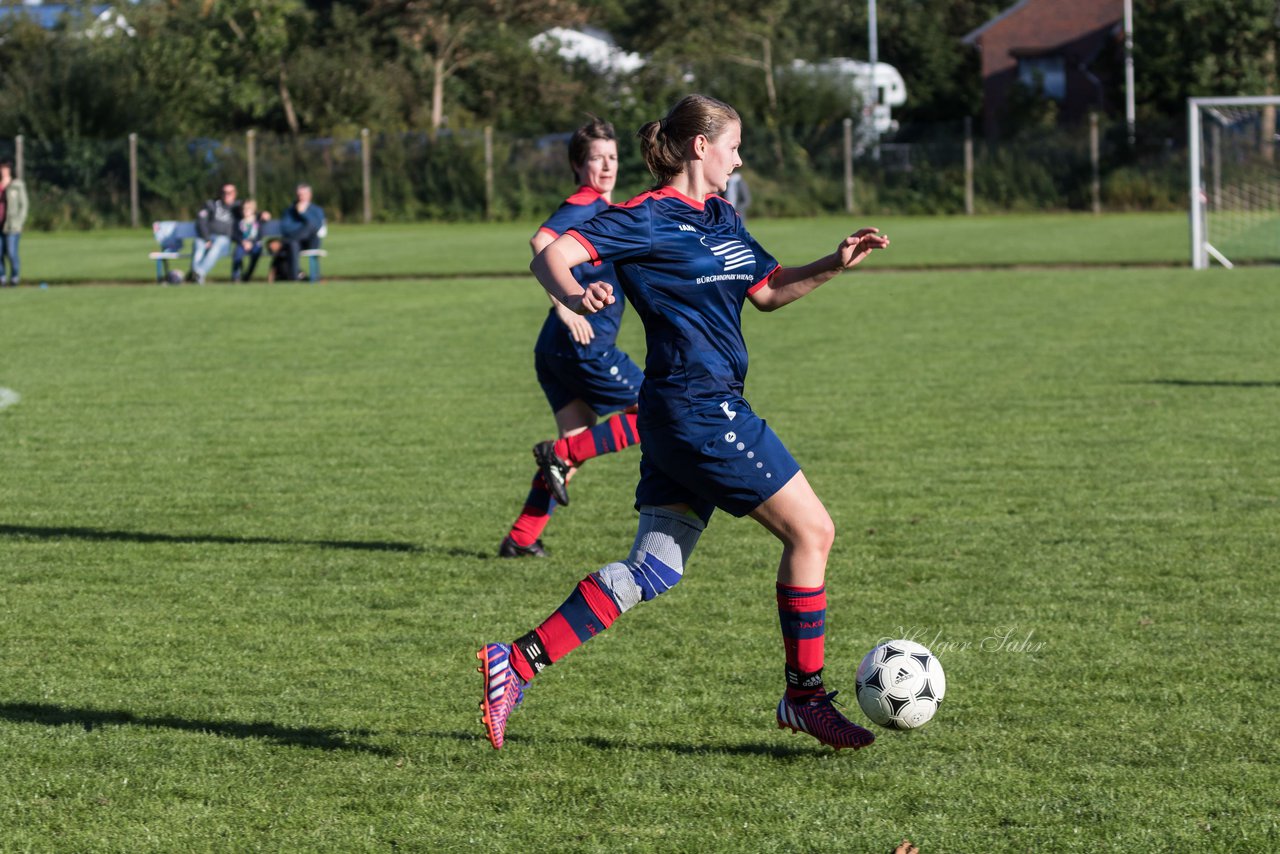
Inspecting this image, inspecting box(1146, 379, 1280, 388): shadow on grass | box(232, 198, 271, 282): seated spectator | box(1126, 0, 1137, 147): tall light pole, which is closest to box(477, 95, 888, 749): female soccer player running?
box(1146, 379, 1280, 388): shadow on grass

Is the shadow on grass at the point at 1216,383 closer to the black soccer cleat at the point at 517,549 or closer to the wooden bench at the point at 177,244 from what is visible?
the black soccer cleat at the point at 517,549

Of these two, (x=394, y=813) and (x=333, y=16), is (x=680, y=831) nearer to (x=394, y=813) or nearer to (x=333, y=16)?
(x=394, y=813)

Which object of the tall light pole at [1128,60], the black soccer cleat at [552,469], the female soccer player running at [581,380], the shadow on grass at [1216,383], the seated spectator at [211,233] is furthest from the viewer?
the tall light pole at [1128,60]

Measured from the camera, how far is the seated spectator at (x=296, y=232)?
25453 millimetres

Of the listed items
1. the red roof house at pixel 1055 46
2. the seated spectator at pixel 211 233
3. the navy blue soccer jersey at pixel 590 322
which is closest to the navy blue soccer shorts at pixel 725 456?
the navy blue soccer jersey at pixel 590 322

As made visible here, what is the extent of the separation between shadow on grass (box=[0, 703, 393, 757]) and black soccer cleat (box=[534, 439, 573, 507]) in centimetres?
248

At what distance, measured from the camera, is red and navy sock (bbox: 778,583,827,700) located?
185 inches

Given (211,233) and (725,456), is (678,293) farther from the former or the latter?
(211,233)

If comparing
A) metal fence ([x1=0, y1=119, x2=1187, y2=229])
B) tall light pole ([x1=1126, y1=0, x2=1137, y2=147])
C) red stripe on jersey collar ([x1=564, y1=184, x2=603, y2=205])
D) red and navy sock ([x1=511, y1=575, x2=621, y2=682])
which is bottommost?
red and navy sock ([x1=511, y1=575, x2=621, y2=682])

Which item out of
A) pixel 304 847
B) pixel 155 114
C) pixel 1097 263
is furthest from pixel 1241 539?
pixel 155 114

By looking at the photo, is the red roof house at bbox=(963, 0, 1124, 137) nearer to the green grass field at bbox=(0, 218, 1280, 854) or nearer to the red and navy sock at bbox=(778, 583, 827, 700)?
the green grass field at bbox=(0, 218, 1280, 854)

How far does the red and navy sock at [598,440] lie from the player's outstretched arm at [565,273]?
9.88 feet

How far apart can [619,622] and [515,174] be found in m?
39.4

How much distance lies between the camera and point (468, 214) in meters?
44.8
